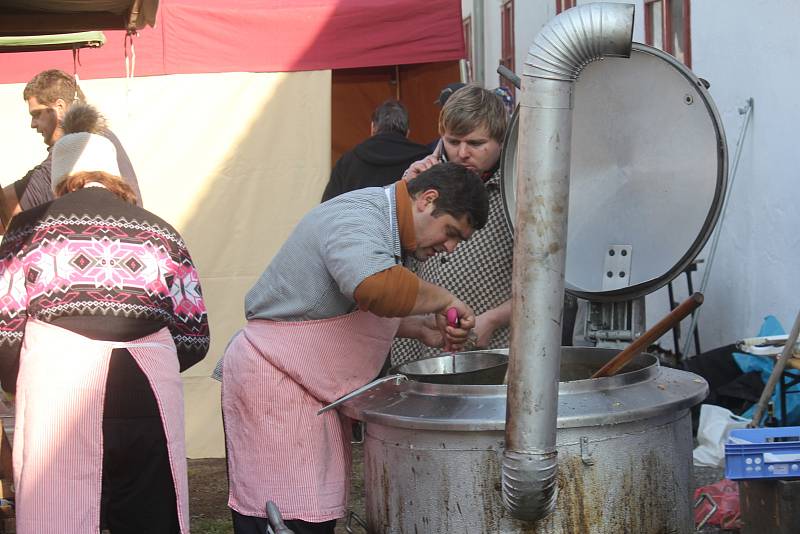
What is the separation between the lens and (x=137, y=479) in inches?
119

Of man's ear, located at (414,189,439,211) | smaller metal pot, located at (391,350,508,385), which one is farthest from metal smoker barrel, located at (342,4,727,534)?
man's ear, located at (414,189,439,211)

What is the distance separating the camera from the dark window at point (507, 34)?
12258mm

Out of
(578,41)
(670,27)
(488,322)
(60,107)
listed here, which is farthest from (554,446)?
(670,27)

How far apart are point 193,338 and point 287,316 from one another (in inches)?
23.9

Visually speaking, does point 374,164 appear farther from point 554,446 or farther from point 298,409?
point 554,446

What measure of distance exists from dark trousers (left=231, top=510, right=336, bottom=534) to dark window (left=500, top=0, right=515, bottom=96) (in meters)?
9.81

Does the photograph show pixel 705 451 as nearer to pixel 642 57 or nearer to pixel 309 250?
pixel 642 57

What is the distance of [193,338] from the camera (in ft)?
10.5

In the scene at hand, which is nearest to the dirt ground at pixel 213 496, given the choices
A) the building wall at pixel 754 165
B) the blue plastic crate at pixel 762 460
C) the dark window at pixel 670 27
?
the blue plastic crate at pixel 762 460

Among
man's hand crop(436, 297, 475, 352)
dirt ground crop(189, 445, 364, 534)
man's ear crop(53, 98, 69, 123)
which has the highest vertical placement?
man's ear crop(53, 98, 69, 123)

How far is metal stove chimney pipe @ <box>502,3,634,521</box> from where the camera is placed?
2094mm

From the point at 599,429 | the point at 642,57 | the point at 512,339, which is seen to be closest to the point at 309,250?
the point at 512,339

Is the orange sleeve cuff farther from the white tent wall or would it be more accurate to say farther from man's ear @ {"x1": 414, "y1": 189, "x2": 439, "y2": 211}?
the white tent wall

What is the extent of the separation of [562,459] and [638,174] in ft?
3.66
